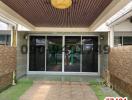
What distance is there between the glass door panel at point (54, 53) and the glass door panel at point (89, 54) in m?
1.39

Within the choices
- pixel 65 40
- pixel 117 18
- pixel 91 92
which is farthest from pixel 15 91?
pixel 65 40

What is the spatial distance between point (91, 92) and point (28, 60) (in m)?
5.81

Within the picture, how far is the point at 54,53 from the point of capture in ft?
43.5

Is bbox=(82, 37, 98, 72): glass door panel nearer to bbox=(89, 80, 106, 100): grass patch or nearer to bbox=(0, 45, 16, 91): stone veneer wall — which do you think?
bbox=(89, 80, 106, 100): grass patch

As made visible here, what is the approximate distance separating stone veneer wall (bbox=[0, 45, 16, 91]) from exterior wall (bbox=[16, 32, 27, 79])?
1.24 m

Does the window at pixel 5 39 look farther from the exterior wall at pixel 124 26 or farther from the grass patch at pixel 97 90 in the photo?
the exterior wall at pixel 124 26

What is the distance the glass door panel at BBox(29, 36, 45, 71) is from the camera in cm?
1316

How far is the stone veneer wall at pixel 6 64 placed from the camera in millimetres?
8305

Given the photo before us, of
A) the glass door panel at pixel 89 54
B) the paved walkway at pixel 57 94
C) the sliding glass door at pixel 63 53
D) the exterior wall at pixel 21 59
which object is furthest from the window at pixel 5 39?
the glass door panel at pixel 89 54

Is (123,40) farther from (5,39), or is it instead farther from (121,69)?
(5,39)

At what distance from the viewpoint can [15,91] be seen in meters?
8.34

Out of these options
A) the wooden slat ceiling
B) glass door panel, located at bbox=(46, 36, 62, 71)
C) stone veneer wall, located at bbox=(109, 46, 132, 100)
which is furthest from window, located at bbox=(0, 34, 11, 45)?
stone veneer wall, located at bbox=(109, 46, 132, 100)

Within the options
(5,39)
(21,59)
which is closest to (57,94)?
(21,59)

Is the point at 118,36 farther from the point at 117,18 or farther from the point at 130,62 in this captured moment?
the point at 130,62
